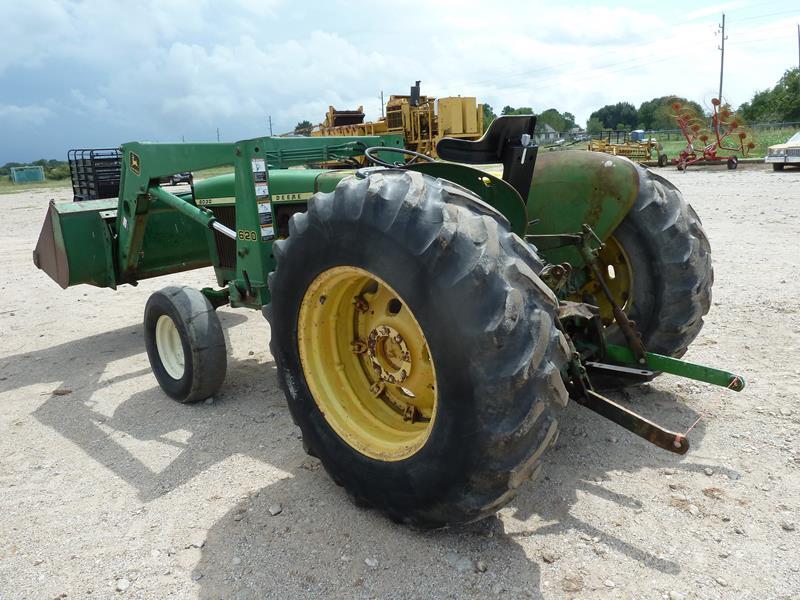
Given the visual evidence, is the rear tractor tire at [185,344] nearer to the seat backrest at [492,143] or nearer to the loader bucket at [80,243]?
the loader bucket at [80,243]

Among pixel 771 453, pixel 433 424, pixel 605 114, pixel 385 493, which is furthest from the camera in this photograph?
pixel 605 114

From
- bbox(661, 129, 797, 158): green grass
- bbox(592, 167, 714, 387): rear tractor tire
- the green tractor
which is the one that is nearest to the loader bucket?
the green tractor

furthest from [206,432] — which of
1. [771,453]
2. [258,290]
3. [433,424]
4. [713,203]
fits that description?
[713,203]

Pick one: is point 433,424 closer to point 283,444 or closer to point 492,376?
point 492,376

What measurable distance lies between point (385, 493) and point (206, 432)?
1.68 metres

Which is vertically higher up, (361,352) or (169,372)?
(361,352)

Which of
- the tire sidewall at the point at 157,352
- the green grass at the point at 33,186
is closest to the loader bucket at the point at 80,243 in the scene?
the tire sidewall at the point at 157,352

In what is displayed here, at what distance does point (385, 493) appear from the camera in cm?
262

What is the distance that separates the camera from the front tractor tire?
2.16 metres

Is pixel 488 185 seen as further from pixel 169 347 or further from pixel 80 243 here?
pixel 80 243

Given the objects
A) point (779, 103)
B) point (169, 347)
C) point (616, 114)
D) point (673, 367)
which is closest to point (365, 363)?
point (673, 367)

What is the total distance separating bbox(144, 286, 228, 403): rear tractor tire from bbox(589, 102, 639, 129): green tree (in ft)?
291

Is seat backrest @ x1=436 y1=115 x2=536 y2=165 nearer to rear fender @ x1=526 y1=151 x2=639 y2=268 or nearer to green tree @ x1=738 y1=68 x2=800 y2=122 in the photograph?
rear fender @ x1=526 y1=151 x2=639 y2=268

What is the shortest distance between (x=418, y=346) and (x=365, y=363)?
42 centimetres
